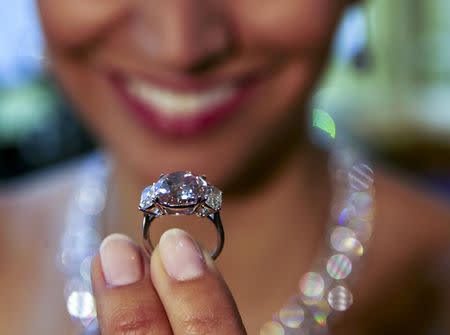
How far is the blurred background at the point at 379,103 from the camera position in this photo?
5.30ft

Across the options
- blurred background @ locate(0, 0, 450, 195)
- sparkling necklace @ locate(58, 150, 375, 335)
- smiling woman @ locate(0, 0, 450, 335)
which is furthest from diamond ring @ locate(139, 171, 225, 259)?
blurred background @ locate(0, 0, 450, 195)

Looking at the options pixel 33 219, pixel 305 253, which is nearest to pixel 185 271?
pixel 305 253

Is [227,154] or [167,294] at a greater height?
[167,294]

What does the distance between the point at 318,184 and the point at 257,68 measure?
21 cm

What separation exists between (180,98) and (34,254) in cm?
30

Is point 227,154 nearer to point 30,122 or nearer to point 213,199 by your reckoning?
point 213,199

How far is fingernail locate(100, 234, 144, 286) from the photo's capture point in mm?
274

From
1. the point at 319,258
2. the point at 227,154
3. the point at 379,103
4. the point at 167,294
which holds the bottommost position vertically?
the point at 379,103

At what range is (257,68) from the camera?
63 centimetres

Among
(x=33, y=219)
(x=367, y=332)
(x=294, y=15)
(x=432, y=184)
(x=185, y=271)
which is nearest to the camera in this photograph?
(x=185, y=271)

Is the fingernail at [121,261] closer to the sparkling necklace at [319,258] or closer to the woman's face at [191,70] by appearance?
the woman's face at [191,70]

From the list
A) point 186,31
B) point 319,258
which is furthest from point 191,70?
point 319,258

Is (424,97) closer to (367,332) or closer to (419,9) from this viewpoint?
(419,9)

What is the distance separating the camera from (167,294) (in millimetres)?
268
